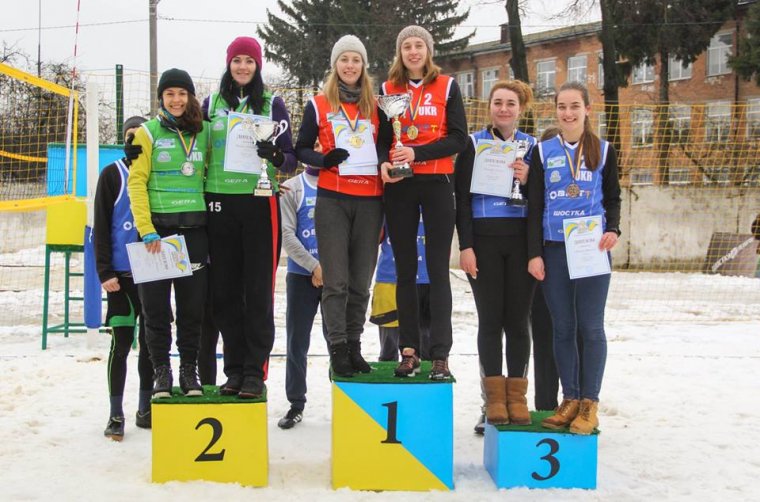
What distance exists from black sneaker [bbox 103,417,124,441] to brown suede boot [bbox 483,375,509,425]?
208 centimetres

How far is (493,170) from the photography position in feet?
12.5

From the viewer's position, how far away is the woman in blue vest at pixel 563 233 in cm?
364

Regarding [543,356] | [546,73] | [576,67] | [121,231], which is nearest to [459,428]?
[543,356]

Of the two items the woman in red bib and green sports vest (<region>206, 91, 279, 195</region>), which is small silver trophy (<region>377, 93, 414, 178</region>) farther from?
green sports vest (<region>206, 91, 279, 195</region>)

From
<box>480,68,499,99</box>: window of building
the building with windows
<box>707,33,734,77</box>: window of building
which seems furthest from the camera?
<box>480,68,499,99</box>: window of building

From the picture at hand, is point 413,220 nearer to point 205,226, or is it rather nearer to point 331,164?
point 331,164

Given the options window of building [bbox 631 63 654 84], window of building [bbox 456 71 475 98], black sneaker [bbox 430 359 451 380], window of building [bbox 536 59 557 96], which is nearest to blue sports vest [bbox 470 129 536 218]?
black sneaker [bbox 430 359 451 380]

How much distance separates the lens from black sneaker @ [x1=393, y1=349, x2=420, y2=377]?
3.68 meters

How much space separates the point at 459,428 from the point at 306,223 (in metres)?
1.57

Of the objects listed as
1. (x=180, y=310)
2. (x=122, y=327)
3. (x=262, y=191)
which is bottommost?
(x=122, y=327)

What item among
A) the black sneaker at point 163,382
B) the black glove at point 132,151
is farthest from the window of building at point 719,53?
the black sneaker at point 163,382

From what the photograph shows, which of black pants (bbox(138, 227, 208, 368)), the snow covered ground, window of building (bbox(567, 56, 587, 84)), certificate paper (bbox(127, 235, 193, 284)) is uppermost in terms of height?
window of building (bbox(567, 56, 587, 84))

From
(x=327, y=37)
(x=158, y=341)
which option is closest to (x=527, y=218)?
(x=158, y=341)

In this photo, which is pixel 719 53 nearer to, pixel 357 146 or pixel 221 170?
pixel 357 146
